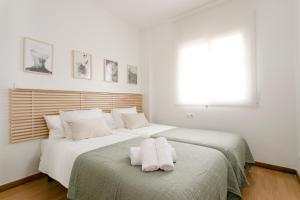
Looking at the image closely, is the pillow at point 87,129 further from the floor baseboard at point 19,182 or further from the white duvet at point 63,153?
the floor baseboard at point 19,182

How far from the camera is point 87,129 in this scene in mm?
2086

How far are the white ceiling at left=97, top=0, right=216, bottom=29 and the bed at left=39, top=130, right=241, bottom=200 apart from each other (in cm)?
250

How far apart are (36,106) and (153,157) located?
1.81 m

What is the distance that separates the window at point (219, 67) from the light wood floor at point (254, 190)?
1.10 meters

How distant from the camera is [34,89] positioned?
2.09 metres

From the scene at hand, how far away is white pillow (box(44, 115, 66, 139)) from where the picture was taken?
211 cm

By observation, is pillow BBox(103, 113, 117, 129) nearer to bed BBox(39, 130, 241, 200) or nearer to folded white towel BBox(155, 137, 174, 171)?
bed BBox(39, 130, 241, 200)

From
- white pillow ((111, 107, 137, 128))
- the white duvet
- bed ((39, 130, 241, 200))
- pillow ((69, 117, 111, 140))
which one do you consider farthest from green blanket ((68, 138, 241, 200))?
white pillow ((111, 107, 137, 128))

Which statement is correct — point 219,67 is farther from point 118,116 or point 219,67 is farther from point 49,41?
point 49,41

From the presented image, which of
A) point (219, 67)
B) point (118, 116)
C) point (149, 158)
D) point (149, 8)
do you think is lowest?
point (149, 158)

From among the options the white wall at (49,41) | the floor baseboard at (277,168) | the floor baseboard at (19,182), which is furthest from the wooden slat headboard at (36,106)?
the floor baseboard at (277,168)

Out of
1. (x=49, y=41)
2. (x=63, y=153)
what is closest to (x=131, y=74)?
(x=49, y=41)

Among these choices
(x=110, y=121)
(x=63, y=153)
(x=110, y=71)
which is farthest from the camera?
(x=110, y=71)

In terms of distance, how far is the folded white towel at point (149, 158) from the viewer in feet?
3.77
